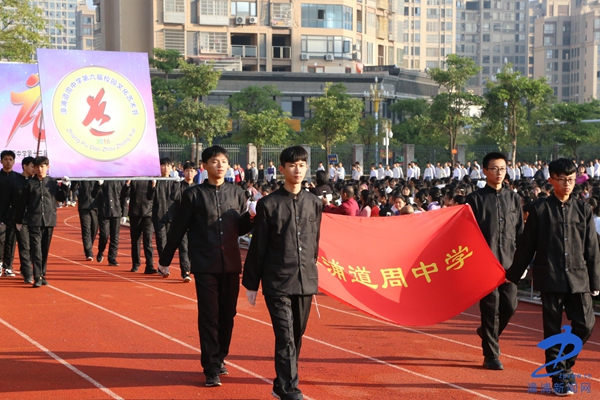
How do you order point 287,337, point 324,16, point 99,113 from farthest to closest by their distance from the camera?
point 324,16, point 99,113, point 287,337

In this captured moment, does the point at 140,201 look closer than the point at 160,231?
No

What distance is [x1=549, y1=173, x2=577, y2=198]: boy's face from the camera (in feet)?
23.6

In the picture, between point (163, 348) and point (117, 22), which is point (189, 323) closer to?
point (163, 348)

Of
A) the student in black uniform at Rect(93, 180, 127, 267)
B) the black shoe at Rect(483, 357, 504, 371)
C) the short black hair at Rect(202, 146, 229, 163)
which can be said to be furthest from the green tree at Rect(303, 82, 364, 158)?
the short black hair at Rect(202, 146, 229, 163)

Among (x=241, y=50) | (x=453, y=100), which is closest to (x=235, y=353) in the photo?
(x=453, y=100)

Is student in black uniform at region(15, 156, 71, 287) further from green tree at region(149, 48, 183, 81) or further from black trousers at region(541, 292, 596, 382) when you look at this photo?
green tree at region(149, 48, 183, 81)

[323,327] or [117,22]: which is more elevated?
[117,22]

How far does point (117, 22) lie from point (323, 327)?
59355mm

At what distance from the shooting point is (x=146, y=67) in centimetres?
1109

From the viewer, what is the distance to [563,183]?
7.19 meters

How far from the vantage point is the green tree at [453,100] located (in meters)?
46.6

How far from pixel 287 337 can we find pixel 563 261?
2499 mm

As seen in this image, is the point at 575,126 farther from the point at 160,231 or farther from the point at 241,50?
the point at 160,231

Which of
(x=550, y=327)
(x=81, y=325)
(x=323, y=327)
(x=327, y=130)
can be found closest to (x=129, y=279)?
(x=81, y=325)
